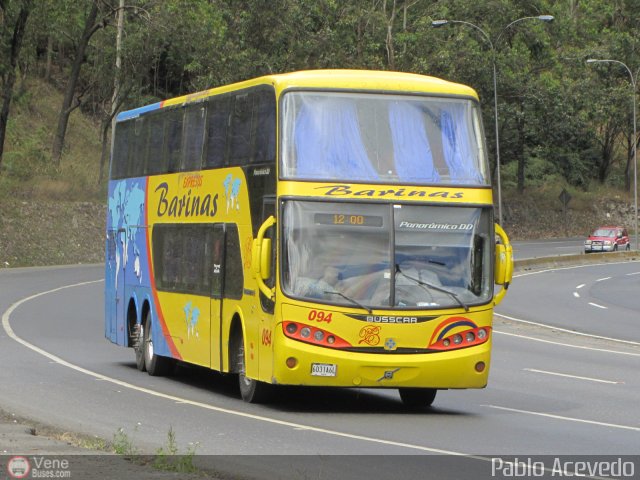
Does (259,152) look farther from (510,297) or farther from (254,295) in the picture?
(510,297)

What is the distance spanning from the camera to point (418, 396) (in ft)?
51.8

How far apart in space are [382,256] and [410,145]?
4.51 feet

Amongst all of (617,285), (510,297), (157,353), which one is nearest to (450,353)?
(157,353)

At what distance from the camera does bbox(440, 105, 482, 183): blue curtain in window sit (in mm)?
14969

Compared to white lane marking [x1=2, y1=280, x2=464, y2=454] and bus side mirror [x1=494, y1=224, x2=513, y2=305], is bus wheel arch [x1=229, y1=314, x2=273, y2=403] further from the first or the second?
bus side mirror [x1=494, y1=224, x2=513, y2=305]

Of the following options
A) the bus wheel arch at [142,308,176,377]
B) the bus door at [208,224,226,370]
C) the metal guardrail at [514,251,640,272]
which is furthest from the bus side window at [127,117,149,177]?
the metal guardrail at [514,251,640,272]

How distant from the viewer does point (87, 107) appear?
76.9 meters

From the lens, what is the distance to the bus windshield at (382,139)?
14.8 metres

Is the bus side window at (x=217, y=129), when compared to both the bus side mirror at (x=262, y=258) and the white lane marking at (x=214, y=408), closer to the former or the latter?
the bus side mirror at (x=262, y=258)

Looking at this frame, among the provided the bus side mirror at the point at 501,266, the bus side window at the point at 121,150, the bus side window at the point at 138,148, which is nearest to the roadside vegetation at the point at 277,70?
the bus side window at the point at 121,150

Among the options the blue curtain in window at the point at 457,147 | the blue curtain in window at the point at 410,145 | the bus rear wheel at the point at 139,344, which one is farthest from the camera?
the bus rear wheel at the point at 139,344

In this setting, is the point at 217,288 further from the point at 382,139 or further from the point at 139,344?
the point at 139,344

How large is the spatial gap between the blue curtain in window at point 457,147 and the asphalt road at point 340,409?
8.68ft

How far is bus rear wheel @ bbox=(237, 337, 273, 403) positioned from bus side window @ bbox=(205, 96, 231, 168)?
2.47 meters
